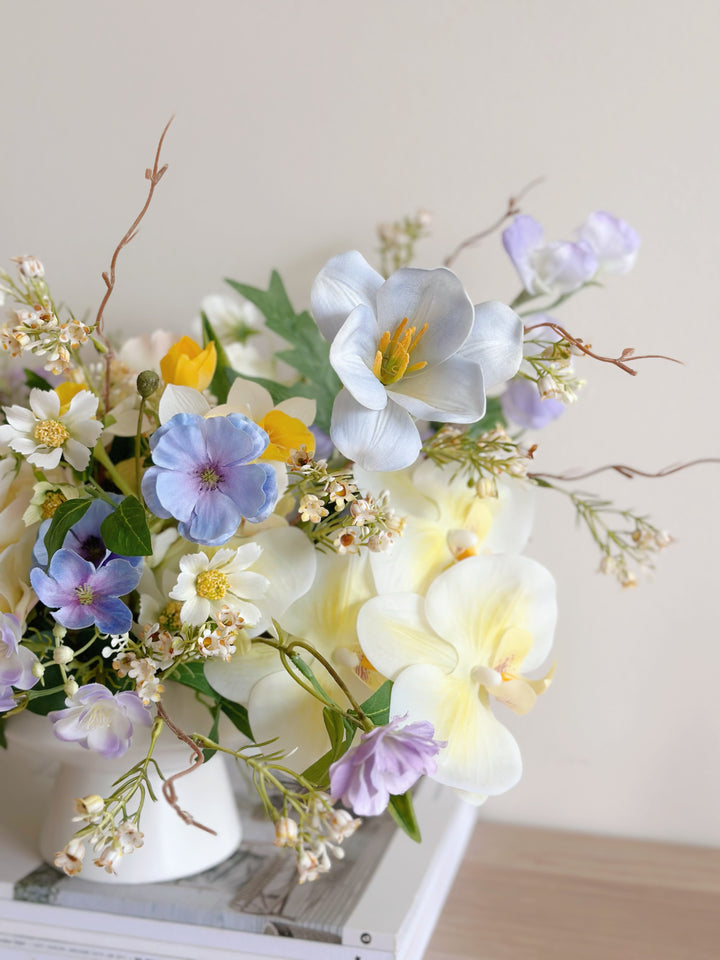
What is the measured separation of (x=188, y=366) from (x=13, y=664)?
23 centimetres

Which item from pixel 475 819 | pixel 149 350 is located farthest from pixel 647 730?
pixel 149 350

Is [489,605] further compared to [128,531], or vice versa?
[489,605]

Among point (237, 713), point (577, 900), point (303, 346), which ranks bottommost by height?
point (577, 900)

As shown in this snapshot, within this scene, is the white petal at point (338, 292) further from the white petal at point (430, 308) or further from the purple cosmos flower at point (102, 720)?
the purple cosmos flower at point (102, 720)

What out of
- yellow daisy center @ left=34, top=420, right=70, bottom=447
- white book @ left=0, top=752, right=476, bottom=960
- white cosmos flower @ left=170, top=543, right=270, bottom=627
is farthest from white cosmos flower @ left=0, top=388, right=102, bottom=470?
white book @ left=0, top=752, right=476, bottom=960

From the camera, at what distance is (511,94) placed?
35.5 inches

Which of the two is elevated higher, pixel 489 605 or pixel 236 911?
pixel 489 605

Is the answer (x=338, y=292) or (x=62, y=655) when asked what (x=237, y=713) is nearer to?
(x=62, y=655)

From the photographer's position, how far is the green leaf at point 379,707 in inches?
22.7

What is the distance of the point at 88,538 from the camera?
1.95ft

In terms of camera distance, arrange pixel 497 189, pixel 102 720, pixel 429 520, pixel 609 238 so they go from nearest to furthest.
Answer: pixel 102 720, pixel 429 520, pixel 609 238, pixel 497 189

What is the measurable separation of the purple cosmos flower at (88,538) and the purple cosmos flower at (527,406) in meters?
0.39

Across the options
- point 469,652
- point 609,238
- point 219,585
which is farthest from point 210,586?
point 609,238

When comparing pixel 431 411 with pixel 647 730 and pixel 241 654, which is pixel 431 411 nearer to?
pixel 241 654
